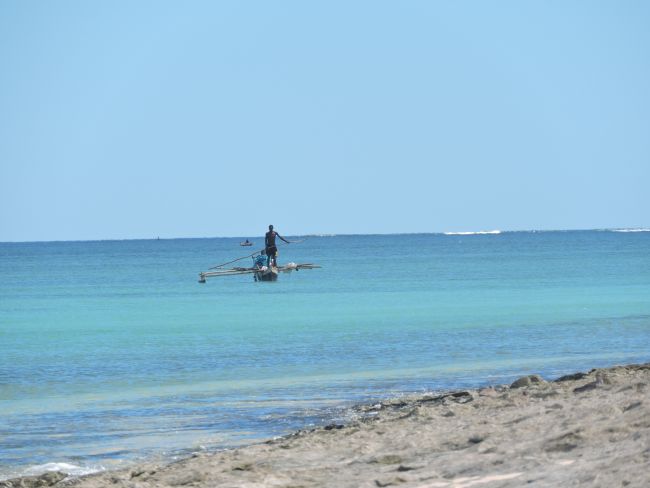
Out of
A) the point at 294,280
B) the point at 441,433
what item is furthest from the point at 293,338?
the point at 294,280

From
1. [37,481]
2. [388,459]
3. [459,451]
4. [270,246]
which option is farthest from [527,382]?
[270,246]

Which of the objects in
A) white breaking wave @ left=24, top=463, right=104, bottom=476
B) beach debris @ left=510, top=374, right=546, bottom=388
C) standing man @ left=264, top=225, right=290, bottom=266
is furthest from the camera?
standing man @ left=264, top=225, right=290, bottom=266

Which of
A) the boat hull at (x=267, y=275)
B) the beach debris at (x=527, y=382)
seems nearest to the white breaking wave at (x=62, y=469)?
the beach debris at (x=527, y=382)

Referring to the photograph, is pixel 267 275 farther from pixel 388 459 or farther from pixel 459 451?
pixel 459 451

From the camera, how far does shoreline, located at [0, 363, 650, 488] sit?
348 inches

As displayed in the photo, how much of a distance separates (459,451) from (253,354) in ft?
40.8

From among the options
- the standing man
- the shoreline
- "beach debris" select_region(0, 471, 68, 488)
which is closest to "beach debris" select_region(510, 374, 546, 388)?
the shoreline

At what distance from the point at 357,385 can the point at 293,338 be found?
818 centimetres

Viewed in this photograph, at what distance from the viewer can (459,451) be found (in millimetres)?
10148

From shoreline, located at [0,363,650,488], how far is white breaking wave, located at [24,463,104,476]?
0.33 metres

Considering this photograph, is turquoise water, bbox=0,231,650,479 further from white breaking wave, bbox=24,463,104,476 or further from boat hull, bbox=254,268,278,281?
boat hull, bbox=254,268,278,281

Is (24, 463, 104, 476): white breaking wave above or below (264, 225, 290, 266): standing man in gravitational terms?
below

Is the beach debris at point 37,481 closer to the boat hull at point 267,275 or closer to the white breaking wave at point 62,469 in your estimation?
the white breaking wave at point 62,469

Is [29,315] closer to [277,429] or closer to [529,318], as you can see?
[529,318]
